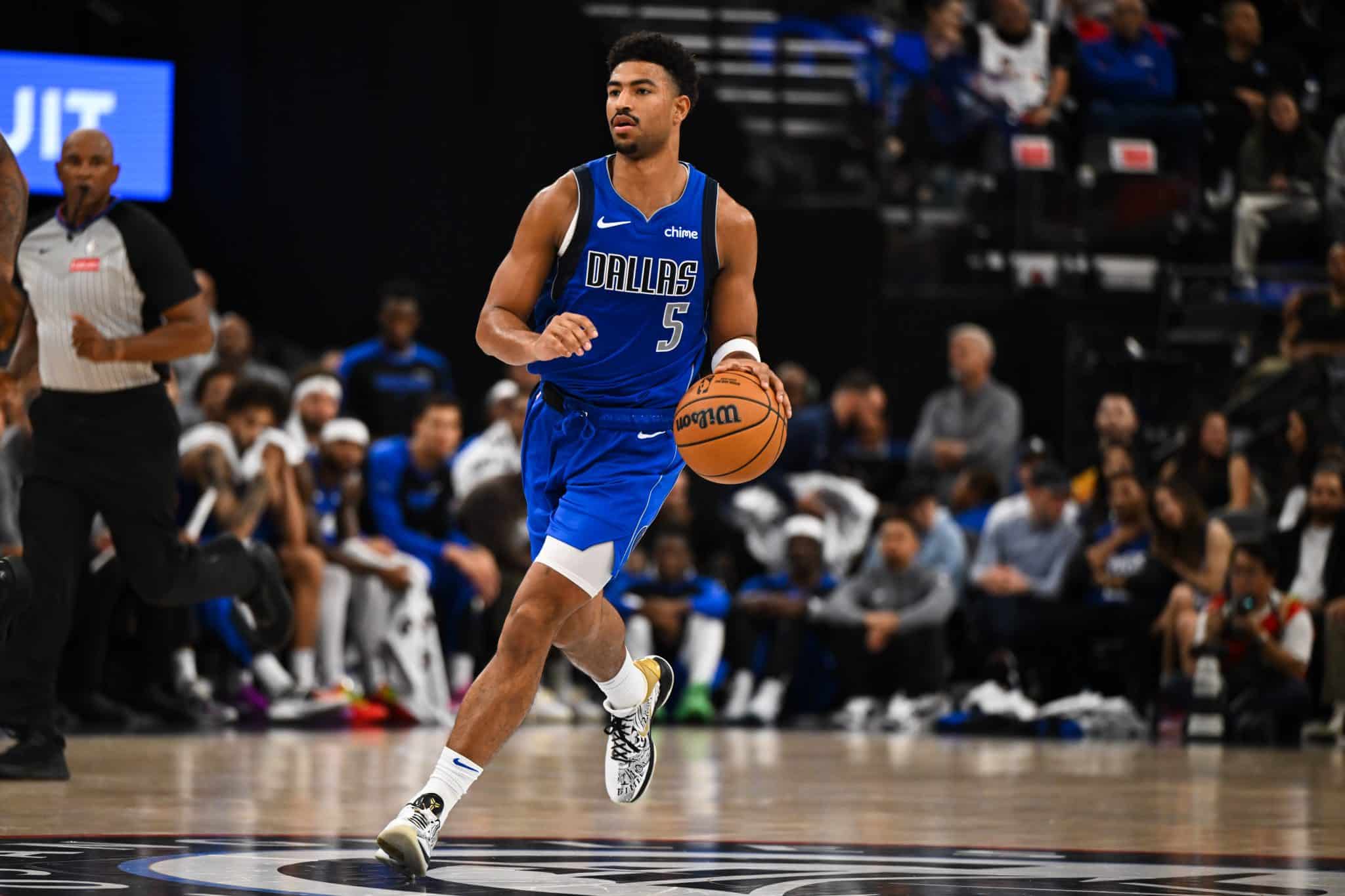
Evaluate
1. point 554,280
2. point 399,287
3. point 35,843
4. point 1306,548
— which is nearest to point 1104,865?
point 554,280

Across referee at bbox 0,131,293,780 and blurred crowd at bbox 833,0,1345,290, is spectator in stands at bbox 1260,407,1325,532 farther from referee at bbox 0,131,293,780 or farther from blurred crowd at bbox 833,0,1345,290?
referee at bbox 0,131,293,780

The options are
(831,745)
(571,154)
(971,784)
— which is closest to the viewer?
(971,784)

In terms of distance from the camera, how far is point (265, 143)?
1588 centimetres

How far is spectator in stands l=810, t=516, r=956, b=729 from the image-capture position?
1181 centimetres

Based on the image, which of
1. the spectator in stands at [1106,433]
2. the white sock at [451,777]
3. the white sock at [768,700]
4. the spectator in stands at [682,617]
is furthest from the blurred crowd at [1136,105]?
the white sock at [451,777]

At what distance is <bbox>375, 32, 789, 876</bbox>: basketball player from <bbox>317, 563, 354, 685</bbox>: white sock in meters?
6.21

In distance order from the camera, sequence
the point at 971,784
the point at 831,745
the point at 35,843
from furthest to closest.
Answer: the point at 831,745 < the point at 971,784 < the point at 35,843

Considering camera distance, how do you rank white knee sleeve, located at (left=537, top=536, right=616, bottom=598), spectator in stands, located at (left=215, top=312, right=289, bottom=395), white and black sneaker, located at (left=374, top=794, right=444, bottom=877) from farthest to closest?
spectator in stands, located at (left=215, top=312, right=289, bottom=395), white knee sleeve, located at (left=537, top=536, right=616, bottom=598), white and black sneaker, located at (left=374, top=794, right=444, bottom=877)

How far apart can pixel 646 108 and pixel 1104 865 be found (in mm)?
2199

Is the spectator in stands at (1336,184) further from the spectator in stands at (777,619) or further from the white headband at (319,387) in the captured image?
the white headband at (319,387)

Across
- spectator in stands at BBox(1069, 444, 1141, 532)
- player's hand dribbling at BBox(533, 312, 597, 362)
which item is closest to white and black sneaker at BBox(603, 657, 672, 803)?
player's hand dribbling at BBox(533, 312, 597, 362)

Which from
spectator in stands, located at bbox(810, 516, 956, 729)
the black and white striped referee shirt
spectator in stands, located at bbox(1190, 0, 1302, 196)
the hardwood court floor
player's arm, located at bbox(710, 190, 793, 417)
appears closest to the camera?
player's arm, located at bbox(710, 190, 793, 417)

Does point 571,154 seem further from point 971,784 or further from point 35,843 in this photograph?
point 35,843

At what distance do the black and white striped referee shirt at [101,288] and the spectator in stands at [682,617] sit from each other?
5595 millimetres
